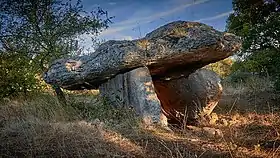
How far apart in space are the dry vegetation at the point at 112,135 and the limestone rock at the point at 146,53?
0.76m

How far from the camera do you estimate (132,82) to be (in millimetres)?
7934

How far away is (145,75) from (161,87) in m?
2.11

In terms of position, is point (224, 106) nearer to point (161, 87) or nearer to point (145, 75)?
point (161, 87)

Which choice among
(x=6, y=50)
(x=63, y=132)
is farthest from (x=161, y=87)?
(x=6, y=50)

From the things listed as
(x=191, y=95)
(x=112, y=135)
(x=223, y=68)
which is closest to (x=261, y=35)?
(x=191, y=95)

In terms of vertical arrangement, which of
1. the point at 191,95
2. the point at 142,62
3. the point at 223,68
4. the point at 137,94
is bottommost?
the point at 191,95

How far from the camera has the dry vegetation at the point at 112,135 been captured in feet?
17.4

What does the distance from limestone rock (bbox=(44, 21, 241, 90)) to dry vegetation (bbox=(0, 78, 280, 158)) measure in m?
0.76

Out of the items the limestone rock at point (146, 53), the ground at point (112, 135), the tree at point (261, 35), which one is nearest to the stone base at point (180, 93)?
the limestone rock at point (146, 53)

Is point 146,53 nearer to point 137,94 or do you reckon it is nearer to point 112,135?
point 137,94

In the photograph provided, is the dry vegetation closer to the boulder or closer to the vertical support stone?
the vertical support stone

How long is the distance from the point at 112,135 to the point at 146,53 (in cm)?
242

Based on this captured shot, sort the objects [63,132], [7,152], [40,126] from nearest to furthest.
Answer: [7,152] < [63,132] < [40,126]

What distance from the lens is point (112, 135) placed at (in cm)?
612
